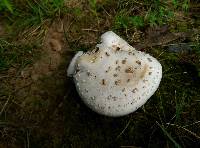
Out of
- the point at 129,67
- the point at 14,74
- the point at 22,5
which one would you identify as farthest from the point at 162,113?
the point at 22,5

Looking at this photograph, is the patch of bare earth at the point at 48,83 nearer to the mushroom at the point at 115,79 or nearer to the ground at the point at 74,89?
the ground at the point at 74,89

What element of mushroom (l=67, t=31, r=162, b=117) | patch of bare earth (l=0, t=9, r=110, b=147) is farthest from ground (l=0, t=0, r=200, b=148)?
mushroom (l=67, t=31, r=162, b=117)

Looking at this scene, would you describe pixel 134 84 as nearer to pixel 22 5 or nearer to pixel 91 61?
pixel 91 61

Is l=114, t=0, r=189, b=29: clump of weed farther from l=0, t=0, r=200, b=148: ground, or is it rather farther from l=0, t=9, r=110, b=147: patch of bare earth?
l=0, t=9, r=110, b=147: patch of bare earth

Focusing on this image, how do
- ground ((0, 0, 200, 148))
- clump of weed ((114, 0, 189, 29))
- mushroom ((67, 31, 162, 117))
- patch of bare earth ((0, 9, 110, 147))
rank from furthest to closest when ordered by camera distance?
clump of weed ((114, 0, 189, 29)), patch of bare earth ((0, 9, 110, 147)), ground ((0, 0, 200, 148)), mushroom ((67, 31, 162, 117))

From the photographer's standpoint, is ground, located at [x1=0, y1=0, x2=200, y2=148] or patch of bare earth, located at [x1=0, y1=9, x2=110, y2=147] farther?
patch of bare earth, located at [x1=0, y1=9, x2=110, y2=147]

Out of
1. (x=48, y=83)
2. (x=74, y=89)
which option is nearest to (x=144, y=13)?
(x=74, y=89)
